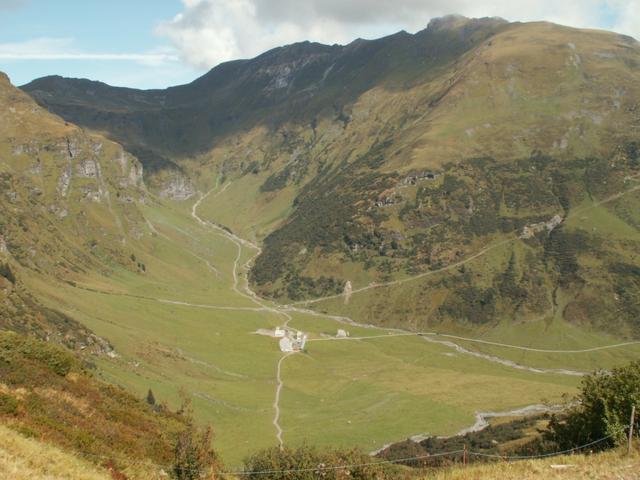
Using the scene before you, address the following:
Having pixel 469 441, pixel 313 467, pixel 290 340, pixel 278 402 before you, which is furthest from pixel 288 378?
pixel 313 467

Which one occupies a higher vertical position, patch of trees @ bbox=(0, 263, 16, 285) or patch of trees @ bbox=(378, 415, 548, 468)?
patch of trees @ bbox=(0, 263, 16, 285)

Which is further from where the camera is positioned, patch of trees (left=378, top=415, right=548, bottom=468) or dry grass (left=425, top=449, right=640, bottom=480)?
patch of trees (left=378, top=415, right=548, bottom=468)

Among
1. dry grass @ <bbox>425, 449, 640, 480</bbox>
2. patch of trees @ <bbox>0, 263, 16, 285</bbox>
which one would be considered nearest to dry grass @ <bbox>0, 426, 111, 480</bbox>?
dry grass @ <bbox>425, 449, 640, 480</bbox>

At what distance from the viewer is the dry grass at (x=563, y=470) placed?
87.5 ft

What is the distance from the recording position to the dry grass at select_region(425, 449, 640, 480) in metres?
26.7

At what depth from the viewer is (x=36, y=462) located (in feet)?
76.5

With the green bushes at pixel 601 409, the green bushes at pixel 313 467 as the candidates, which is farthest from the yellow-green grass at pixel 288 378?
the green bushes at pixel 601 409

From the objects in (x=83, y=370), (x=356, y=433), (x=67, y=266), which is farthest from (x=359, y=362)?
(x=83, y=370)

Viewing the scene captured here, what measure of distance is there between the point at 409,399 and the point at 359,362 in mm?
36993

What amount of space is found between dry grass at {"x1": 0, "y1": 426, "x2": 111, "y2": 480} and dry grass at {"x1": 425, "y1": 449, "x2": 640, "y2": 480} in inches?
584

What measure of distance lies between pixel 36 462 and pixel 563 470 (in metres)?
22.5

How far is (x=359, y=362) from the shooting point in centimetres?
17388

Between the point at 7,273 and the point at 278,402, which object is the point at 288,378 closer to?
the point at 278,402

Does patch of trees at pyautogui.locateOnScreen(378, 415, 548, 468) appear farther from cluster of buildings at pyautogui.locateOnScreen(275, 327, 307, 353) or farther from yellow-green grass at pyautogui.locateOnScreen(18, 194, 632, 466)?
cluster of buildings at pyautogui.locateOnScreen(275, 327, 307, 353)
